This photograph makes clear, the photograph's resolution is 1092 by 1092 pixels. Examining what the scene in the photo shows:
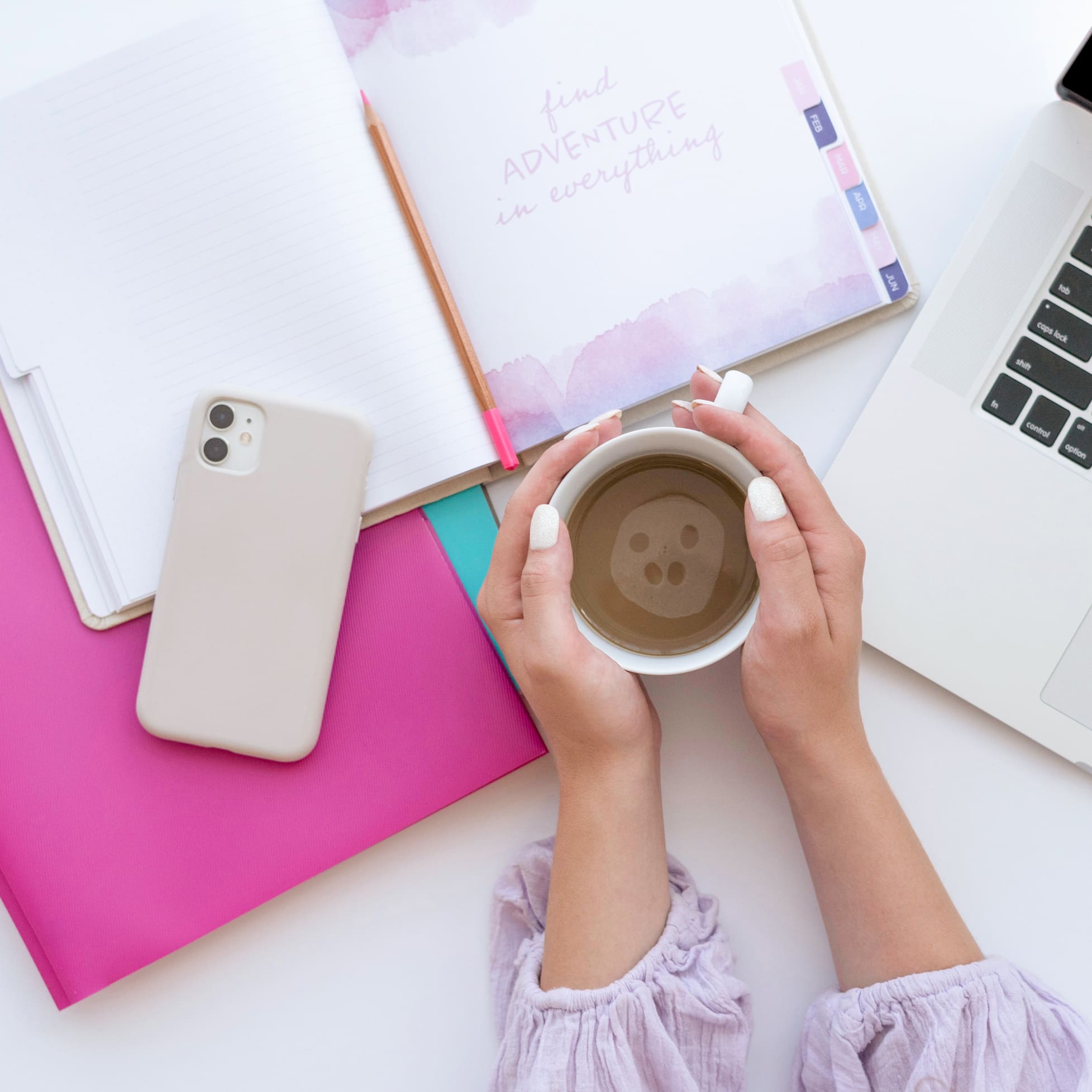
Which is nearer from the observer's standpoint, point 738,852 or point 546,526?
point 546,526

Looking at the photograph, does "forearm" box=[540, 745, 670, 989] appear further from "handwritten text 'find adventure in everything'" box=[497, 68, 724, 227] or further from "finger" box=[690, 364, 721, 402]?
"handwritten text 'find adventure in everything'" box=[497, 68, 724, 227]

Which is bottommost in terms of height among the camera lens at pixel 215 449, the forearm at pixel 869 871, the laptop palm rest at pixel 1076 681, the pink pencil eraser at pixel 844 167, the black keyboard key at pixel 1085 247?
the forearm at pixel 869 871

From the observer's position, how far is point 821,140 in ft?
1.98

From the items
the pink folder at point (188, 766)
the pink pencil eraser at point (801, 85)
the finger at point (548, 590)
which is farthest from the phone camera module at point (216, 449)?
the pink pencil eraser at point (801, 85)

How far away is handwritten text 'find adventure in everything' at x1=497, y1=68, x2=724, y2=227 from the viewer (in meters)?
0.60

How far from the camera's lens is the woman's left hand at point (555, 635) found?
50cm

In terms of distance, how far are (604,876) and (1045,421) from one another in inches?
17.2

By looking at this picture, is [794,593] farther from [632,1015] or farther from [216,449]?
[216,449]

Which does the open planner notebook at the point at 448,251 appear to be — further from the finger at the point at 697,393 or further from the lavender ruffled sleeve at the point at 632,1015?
the lavender ruffled sleeve at the point at 632,1015

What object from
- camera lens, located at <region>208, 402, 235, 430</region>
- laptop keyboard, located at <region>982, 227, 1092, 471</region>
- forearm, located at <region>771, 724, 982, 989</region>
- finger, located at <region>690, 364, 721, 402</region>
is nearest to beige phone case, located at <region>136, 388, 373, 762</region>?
camera lens, located at <region>208, 402, 235, 430</region>

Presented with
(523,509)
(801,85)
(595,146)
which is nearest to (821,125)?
(801,85)

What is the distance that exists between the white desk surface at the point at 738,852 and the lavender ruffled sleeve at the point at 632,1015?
0.03 meters

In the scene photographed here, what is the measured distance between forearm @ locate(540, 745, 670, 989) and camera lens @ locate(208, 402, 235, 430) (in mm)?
344

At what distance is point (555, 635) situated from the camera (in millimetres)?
506
